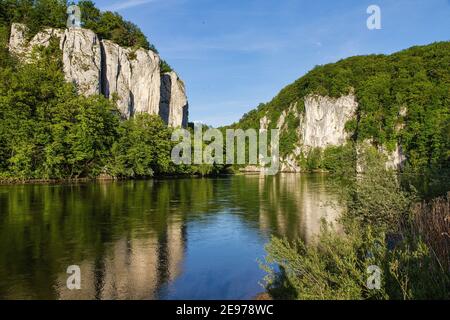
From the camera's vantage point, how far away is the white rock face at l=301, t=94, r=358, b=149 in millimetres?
155875

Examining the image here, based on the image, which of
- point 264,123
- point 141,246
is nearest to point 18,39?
point 141,246

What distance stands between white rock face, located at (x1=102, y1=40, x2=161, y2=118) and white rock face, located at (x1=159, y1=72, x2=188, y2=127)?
9.08 meters

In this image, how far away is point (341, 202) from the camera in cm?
1869

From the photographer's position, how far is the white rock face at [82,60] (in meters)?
78.2

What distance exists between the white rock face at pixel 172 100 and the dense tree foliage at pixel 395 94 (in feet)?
189

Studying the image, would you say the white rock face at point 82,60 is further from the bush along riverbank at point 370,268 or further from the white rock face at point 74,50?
the bush along riverbank at point 370,268

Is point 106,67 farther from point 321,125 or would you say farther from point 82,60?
point 321,125

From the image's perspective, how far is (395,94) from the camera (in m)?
138

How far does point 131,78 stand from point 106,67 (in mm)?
7008

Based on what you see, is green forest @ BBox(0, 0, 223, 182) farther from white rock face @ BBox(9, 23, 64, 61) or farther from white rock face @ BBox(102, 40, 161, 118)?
white rock face @ BBox(102, 40, 161, 118)

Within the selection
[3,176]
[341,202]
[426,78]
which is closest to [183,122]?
[3,176]
